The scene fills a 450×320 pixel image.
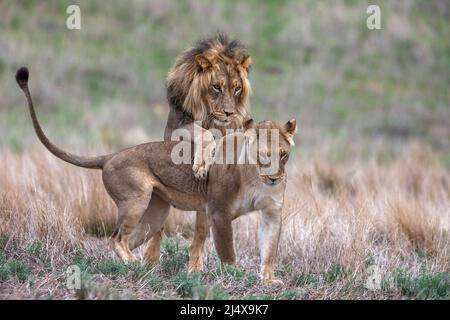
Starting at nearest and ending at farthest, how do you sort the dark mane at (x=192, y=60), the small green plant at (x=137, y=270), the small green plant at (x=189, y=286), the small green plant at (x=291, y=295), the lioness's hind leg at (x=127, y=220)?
1. the small green plant at (x=189, y=286)
2. the small green plant at (x=291, y=295)
3. the small green plant at (x=137, y=270)
4. the lioness's hind leg at (x=127, y=220)
5. the dark mane at (x=192, y=60)

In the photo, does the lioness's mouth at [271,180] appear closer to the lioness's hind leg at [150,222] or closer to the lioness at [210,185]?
the lioness at [210,185]

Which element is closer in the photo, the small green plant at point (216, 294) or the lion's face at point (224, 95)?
the small green plant at point (216, 294)

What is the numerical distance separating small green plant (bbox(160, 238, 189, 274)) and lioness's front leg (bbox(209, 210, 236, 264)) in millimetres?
505

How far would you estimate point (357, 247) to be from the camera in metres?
7.97

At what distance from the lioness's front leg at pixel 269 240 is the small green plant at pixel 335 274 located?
43 centimetres

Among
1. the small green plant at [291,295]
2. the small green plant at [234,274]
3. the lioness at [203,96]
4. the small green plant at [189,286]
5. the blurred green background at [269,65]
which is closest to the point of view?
the small green plant at [189,286]

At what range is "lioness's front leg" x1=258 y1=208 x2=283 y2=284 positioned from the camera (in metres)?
7.10

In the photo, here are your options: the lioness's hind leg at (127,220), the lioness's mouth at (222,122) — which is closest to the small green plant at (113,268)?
the lioness's hind leg at (127,220)

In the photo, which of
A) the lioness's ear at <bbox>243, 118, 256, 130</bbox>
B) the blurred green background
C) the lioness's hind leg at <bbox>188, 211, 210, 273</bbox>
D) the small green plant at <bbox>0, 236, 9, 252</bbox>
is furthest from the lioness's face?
the blurred green background

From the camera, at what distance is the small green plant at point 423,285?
7.13m

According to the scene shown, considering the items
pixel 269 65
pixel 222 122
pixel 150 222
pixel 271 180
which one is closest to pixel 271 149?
pixel 271 180

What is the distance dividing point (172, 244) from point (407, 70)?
14986 mm

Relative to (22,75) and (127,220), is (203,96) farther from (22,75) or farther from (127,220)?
(22,75)

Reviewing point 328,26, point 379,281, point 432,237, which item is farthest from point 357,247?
point 328,26
